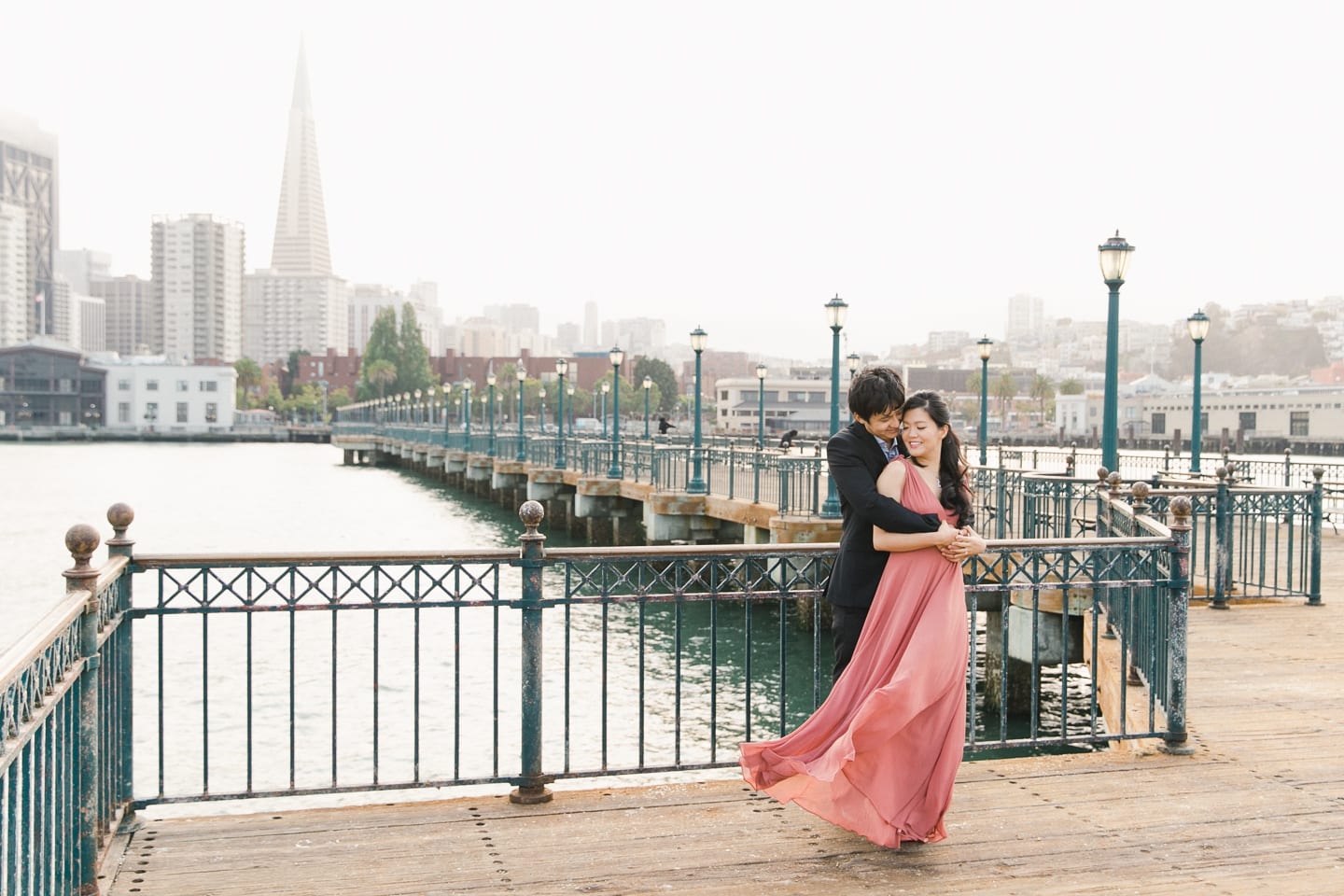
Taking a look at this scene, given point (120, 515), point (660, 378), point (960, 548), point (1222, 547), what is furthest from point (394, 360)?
point (960, 548)

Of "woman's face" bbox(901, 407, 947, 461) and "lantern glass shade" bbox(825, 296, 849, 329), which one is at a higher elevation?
"lantern glass shade" bbox(825, 296, 849, 329)

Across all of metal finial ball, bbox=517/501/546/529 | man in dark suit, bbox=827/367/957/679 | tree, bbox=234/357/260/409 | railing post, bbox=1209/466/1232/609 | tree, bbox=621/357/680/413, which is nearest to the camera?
man in dark suit, bbox=827/367/957/679

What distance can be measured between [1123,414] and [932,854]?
13553 cm

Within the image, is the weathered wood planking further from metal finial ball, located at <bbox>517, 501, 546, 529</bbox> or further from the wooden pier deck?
metal finial ball, located at <bbox>517, 501, 546, 529</bbox>

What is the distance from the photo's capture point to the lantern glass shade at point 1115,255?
593 inches

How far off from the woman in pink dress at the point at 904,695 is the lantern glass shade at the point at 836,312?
20708mm

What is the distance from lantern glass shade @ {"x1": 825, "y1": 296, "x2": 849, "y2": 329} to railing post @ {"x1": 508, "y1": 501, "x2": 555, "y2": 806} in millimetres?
20437

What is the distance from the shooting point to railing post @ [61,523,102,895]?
4.72 meters

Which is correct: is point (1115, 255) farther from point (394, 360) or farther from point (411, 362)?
point (394, 360)

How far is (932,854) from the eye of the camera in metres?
5.34

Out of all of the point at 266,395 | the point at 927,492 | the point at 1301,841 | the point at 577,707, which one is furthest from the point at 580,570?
the point at 266,395

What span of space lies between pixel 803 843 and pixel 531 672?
1576mm

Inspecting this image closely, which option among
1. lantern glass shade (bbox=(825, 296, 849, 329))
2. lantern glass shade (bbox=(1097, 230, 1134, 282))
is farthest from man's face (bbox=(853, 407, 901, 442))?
lantern glass shade (bbox=(825, 296, 849, 329))

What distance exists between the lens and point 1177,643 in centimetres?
692
